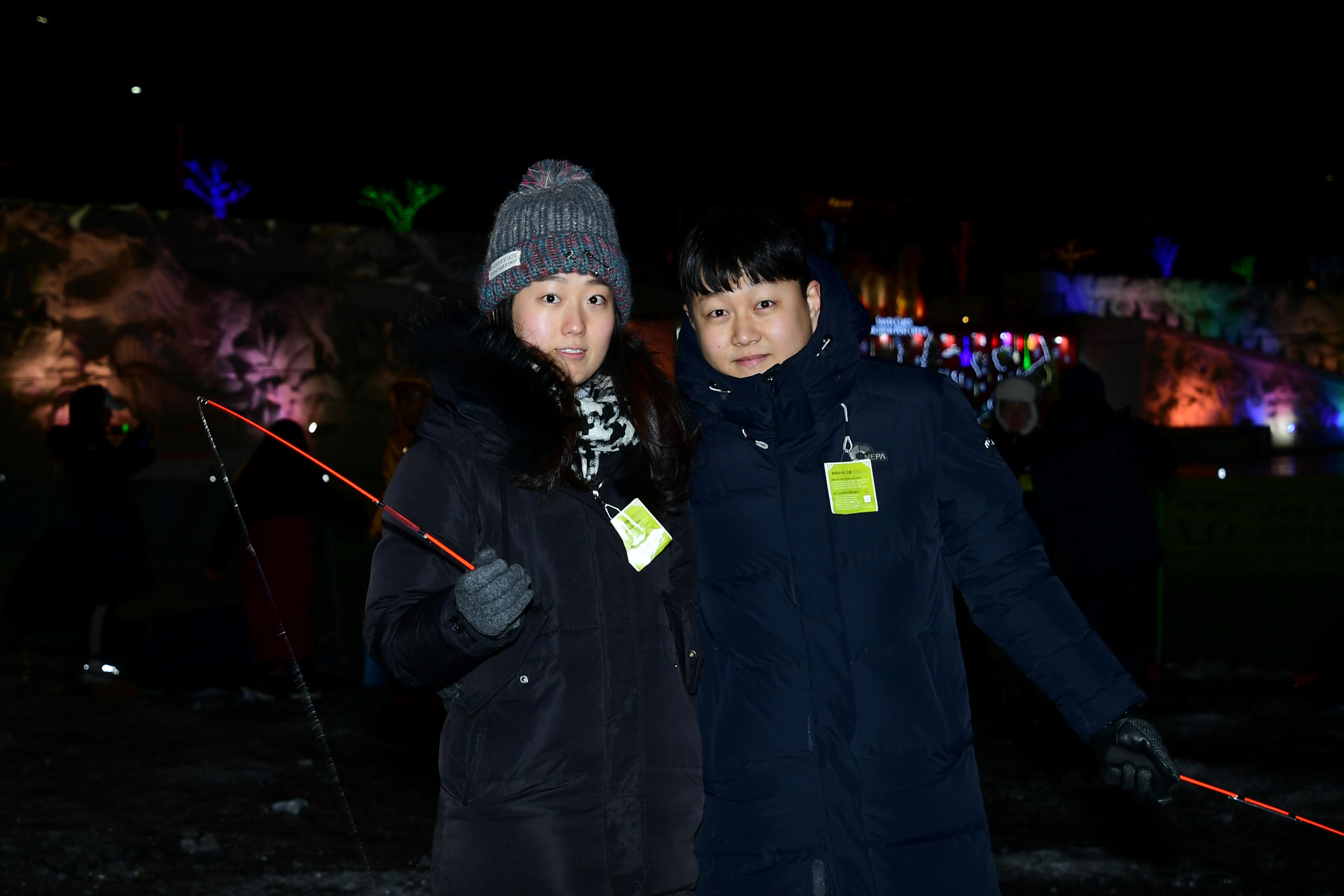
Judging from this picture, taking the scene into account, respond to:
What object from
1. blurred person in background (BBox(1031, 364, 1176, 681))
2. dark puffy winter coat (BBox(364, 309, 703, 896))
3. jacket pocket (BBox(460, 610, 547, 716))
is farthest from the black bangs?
blurred person in background (BBox(1031, 364, 1176, 681))

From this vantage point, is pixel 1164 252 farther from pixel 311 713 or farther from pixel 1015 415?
pixel 311 713

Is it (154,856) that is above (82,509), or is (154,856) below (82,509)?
below

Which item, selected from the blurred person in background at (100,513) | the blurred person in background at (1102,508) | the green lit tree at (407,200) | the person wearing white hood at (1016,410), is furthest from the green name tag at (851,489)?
the green lit tree at (407,200)

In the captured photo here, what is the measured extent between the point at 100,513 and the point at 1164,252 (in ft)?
150

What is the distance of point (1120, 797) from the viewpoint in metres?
4.90

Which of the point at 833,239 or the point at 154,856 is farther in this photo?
the point at 833,239

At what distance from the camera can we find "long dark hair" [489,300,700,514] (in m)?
2.08

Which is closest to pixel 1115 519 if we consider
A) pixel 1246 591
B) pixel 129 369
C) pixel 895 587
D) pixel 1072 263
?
pixel 895 587

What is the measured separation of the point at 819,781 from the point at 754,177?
104 feet

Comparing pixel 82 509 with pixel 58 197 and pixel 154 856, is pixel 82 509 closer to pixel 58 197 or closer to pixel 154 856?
pixel 154 856

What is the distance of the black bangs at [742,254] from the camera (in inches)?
95.1

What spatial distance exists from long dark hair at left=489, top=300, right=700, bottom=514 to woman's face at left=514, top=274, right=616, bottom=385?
3 centimetres

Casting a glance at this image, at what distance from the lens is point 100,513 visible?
7711mm

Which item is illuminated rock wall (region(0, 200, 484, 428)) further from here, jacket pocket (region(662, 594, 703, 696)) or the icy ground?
jacket pocket (region(662, 594, 703, 696))
